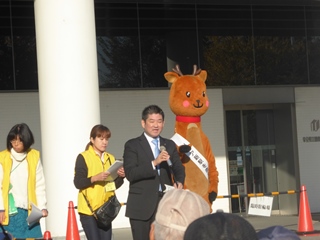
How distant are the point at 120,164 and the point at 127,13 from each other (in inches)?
367

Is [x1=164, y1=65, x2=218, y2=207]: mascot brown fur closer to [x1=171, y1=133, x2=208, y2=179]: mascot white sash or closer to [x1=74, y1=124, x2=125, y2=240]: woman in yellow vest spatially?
[x1=171, y1=133, x2=208, y2=179]: mascot white sash

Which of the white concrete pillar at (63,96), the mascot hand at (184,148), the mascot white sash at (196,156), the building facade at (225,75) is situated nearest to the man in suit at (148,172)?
the mascot hand at (184,148)

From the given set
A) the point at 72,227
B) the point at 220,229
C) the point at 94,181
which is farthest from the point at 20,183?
the point at 220,229

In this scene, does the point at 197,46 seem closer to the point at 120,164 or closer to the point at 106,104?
the point at 106,104

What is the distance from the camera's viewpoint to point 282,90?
17656mm

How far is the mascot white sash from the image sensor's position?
9.27 metres

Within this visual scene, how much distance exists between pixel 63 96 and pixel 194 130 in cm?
242

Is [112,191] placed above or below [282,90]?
below

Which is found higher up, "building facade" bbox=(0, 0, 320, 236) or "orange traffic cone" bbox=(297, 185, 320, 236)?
"building facade" bbox=(0, 0, 320, 236)

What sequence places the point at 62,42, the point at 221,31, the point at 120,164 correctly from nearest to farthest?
the point at 120,164 → the point at 62,42 → the point at 221,31

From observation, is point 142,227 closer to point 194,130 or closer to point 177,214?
point 194,130

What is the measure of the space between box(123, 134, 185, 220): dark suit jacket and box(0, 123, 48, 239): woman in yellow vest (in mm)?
924

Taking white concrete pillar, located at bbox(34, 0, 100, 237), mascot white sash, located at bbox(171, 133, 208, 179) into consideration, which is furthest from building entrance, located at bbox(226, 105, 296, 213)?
mascot white sash, located at bbox(171, 133, 208, 179)

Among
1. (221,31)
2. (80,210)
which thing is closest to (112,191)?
(80,210)
